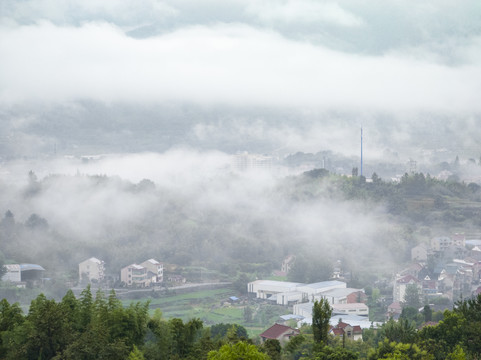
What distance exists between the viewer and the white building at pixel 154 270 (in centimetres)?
3216

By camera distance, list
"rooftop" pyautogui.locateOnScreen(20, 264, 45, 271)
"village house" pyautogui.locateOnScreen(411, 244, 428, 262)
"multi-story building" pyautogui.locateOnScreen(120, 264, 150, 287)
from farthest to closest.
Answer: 1. "village house" pyautogui.locateOnScreen(411, 244, 428, 262)
2. "rooftop" pyautogui.locateOnScreen(20, 264, 45, 271)
3. "multi-story building" pyautogui.locateOnScreen(120, 264, 150, 287)

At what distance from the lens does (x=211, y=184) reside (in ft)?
161

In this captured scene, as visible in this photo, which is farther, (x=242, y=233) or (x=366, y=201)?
(x=366, y=201)

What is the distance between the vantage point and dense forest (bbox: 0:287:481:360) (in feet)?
31.7

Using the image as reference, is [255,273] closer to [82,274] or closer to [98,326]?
[82,274]

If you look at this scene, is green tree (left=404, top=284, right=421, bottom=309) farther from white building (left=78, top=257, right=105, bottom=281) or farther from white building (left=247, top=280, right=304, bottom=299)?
white building (left=78, top=257, right=105, bottom=281)

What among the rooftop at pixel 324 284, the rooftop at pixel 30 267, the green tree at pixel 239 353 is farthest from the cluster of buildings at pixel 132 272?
the green tree at pixel 239 353

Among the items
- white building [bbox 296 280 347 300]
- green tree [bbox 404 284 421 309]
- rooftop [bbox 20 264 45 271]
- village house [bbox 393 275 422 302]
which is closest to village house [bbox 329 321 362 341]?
green tree [bbox 404 284 421 309]

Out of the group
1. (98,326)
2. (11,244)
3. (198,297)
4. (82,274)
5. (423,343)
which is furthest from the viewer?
(11,244)

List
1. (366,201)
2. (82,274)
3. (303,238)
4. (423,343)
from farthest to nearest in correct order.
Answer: (366,201) → (303,238) → (82,274) → (423,343)

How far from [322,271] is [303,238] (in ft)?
23.5

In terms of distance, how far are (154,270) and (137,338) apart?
22.3 metres

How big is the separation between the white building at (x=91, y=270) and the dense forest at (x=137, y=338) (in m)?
21.7

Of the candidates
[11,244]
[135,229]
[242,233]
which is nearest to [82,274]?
[11,244]
